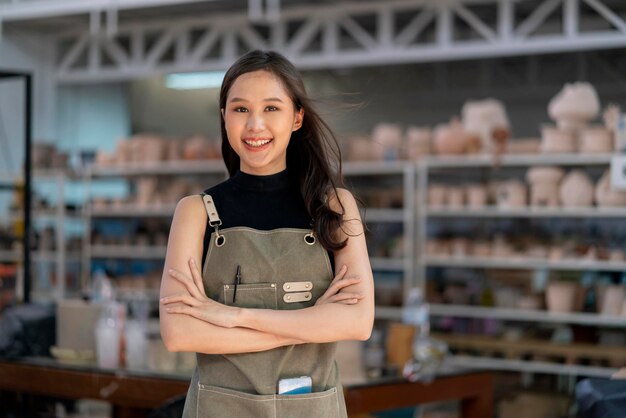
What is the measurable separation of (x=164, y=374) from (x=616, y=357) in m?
4.51

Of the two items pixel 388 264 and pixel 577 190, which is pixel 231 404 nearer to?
pixel 577 190

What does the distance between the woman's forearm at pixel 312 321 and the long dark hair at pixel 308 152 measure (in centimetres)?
14

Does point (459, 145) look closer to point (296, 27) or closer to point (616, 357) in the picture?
point (616, 357)

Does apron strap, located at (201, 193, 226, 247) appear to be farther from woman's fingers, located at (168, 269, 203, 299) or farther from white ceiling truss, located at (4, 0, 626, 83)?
white ceiling truss, located at (4, 0, 626, 83)

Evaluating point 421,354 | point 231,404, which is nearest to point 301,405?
point 231,404

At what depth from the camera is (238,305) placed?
2.09 metres

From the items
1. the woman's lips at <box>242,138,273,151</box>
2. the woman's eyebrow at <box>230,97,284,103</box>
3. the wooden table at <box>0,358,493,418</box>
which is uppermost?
the woman's eyebrow at <box>230,97,284,103</box>

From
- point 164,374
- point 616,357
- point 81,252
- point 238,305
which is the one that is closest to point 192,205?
point 238,305

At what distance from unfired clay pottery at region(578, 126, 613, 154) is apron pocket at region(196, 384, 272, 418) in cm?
642

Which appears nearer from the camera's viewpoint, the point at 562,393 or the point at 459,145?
the point at 562,393

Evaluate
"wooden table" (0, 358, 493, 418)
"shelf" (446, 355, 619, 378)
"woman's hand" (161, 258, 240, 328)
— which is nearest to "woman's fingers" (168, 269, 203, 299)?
"woman's hand" (161, 258, 240, 328)

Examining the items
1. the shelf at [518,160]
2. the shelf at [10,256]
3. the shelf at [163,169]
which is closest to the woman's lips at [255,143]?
the shelf at [518,160]

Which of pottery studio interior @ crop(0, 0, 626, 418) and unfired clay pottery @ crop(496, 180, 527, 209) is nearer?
pottery studio interior @ crop(0, 0, 626, 418)

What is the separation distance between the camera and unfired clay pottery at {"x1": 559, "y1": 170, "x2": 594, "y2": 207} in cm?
802
